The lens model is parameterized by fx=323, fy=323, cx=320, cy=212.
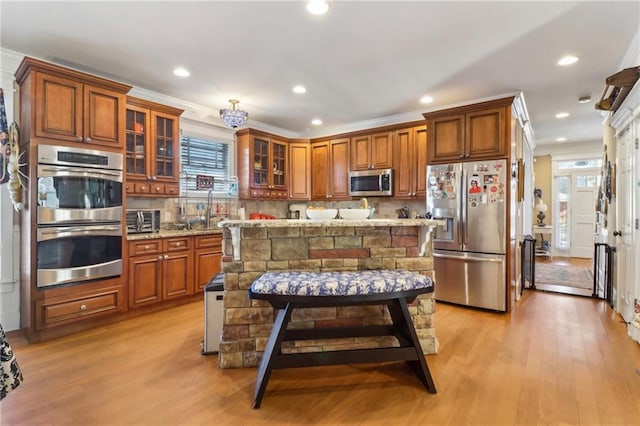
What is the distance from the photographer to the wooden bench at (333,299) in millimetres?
1907

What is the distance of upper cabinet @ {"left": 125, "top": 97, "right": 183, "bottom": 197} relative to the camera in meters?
3.63

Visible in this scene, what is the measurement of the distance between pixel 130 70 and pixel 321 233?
2691mm

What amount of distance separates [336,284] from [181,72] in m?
2.83

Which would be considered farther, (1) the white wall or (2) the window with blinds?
(2) the window with blinds

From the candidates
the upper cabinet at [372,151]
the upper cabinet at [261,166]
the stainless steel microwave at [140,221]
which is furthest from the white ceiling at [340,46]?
the stainless steel microwave at [140,221]

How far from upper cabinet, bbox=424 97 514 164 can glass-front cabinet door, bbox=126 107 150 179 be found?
3.43 meters

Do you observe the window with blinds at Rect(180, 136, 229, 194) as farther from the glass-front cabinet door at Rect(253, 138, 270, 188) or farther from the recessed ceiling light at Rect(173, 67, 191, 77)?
the recessed ceiling light at Rect(173, 67, 191, 77)

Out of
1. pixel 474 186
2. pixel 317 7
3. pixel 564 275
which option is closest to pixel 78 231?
pixel 317 7

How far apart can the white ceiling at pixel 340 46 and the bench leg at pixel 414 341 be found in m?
2.07

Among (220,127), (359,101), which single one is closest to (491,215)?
(359,101)

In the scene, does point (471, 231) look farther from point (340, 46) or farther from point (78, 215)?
point (78, 215)

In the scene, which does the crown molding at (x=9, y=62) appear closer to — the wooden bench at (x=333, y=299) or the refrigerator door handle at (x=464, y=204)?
the wooden bench at (x=333, y=299)

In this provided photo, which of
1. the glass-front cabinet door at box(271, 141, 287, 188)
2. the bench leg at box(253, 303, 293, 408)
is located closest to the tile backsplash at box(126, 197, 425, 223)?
the glass-front cabinet door at box(271, 141, 287, 188)

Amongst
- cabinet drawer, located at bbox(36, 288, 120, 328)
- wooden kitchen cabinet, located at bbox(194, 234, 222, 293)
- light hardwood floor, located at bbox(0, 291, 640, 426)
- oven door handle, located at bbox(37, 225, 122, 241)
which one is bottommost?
light hardwood floor, located at bbox(0, 291, 640, 426)
